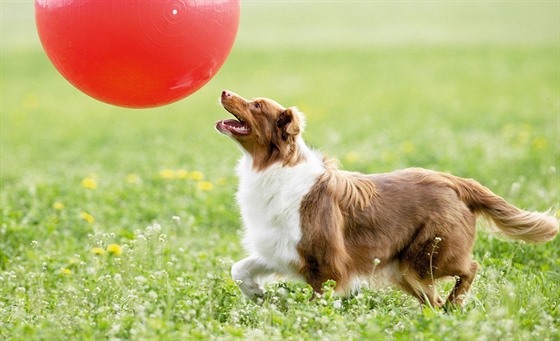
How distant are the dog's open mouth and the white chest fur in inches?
9.3

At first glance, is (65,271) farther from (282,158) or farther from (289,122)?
(289,122)

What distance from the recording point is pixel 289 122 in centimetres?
557

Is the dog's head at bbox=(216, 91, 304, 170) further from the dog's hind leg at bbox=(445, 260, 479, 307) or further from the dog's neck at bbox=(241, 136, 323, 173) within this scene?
the dog's hind leg at bbox=(445, 260, 479, 307)

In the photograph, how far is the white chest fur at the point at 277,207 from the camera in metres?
5.54

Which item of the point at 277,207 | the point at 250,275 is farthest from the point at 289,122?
the point at 250,275

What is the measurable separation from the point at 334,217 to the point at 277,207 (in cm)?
41

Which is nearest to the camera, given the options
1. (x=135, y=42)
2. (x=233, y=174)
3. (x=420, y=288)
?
(x=135, y=42)

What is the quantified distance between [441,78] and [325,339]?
15.9 m

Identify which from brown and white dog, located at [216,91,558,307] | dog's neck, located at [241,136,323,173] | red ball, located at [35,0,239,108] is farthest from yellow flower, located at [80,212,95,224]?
dog's neck, located at [241,136,323,173]

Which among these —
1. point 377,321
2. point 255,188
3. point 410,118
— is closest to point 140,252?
point 255,188

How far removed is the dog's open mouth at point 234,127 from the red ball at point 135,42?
0.53 m

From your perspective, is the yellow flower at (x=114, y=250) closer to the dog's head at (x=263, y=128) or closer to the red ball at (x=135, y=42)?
the red ball at (x=135, y=42)

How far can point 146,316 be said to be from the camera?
16.2 feet

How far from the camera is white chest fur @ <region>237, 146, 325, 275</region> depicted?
18.2ft
